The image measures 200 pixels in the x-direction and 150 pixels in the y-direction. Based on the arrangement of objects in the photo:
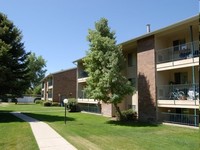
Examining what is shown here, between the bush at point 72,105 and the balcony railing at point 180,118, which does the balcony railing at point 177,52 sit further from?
the bush at point 72,105

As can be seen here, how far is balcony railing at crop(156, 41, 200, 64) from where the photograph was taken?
1820 centimetres

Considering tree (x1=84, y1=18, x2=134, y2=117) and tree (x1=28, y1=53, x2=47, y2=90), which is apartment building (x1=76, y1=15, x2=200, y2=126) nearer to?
tree (x1=84, y1=18, x2=134, y2=117)

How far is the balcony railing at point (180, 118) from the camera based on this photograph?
1770 cm

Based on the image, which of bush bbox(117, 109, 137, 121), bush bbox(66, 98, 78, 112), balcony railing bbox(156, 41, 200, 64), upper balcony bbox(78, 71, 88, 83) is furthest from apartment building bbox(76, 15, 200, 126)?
bush bbox(66, 98, 78, 112)

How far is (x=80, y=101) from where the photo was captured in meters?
34.7

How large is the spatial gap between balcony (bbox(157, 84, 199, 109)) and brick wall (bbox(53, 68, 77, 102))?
1405 inches

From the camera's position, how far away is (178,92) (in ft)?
61.4

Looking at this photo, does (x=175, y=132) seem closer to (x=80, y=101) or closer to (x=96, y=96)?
(x=96, y=96)

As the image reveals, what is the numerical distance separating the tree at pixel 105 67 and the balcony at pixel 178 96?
261cm

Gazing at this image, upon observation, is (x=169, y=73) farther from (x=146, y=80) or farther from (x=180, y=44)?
(x=180, y=44)

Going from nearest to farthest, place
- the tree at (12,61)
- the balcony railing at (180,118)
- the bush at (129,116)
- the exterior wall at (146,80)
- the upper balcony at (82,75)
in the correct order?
the balcony railing at (180,118) < the exterior wall at (146,80) < the bush at (129,116) < the tree at (12,61) < the upper balcony at (82,75)

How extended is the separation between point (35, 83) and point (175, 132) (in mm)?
85840

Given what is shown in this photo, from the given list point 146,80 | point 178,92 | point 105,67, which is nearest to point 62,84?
point 105,67

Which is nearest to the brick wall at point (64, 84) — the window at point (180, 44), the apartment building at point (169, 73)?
the apartment building at point (169, 73)
